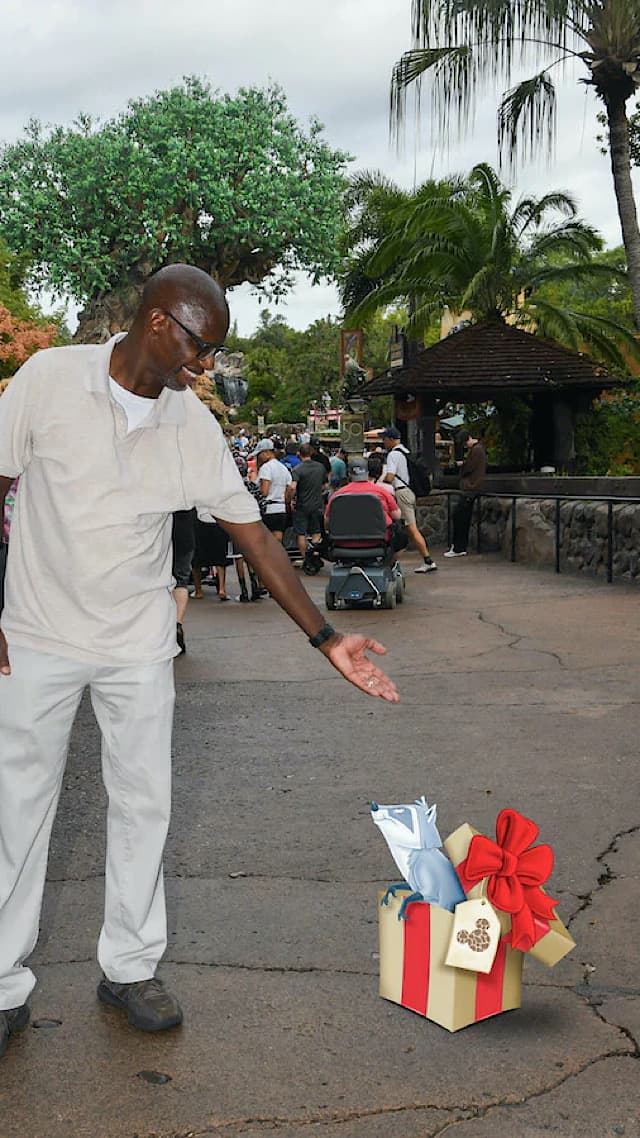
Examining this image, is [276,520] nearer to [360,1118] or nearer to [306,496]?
[306,496]

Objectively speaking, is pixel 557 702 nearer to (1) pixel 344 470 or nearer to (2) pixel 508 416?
(1) pixel 344 470

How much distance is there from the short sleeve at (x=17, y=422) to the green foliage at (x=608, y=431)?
2209 cm

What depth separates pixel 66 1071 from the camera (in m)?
3.31

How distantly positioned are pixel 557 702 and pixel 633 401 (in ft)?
57.9

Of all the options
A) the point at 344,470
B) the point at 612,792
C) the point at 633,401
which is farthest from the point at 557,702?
the point at 633,401

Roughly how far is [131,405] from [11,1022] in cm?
160

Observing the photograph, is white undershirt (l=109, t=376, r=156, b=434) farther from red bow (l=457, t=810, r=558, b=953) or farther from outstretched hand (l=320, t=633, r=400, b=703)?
red bow (l=457, t=810, r=558, b=953)

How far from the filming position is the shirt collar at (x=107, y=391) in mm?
3379

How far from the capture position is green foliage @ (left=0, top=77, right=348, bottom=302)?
1693 inches

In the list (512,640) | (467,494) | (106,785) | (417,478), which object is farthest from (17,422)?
(467,494)

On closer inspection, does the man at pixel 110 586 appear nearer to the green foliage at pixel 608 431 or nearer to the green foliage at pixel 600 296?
the green foliage at pixel 608 431

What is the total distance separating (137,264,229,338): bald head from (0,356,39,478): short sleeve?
321 mm

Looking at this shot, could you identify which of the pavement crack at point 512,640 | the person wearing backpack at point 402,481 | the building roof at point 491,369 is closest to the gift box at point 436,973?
the pavement crack at point 512,640

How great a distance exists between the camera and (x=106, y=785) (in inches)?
138
